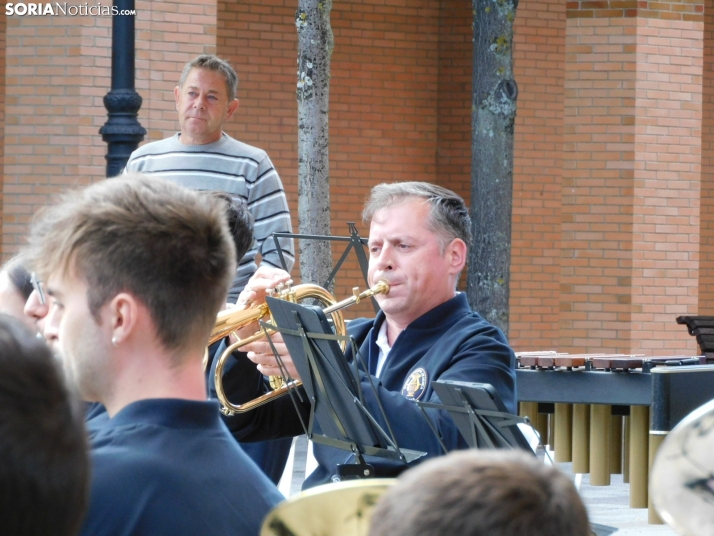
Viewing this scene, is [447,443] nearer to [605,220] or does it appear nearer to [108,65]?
[108,65]

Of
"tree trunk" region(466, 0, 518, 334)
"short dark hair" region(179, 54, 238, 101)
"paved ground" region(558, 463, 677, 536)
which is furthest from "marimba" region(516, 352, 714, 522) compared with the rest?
"tree trunk" region(466, 0, 518, 334)

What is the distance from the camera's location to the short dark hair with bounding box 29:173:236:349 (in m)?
1.74

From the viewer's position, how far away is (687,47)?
9.81 m

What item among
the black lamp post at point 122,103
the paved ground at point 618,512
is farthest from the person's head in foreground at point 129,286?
the black lamp post at point 122,103

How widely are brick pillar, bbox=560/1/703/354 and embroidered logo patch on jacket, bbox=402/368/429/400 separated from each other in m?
6.94

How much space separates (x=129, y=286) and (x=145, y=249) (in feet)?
0.21

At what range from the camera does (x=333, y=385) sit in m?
2.89

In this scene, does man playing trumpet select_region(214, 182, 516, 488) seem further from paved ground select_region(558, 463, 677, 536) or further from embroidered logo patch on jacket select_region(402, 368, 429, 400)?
paved ground select_region(558, 463, 677, 536)

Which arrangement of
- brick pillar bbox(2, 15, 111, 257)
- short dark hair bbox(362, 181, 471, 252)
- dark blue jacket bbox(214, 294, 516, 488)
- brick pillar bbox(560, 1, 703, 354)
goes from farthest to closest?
1. brick pillar bbox(560, 1, 703, 354)
2. brick pillar bbox(2, 15, 111, 257)
3. short dark hair bbox(362, 181, 471, 252)
4. dark blue jacket bbox(214, 294, 516, 488)

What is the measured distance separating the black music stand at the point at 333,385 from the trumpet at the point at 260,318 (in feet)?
0.67

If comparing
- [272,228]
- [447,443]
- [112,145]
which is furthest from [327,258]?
[447,443]

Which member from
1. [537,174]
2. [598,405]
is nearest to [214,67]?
[598,405]

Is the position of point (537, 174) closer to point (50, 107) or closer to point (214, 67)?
Answer: point (50, 107)

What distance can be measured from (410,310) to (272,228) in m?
1.56
